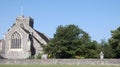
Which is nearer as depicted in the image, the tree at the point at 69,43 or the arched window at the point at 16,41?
the tree at the point at 69,43

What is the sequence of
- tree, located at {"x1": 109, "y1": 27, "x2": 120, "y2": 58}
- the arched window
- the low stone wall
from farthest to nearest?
the arched window < tree, located at {"x1": 109, "y1": 27, "x2": 120, "y2": 58} < the low stone wall

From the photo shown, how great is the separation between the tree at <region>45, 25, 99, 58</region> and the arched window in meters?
13.1

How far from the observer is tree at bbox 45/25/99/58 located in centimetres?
6506

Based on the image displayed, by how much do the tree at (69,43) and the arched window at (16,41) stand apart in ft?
42.9

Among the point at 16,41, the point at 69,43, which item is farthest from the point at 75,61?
the point at 16,41

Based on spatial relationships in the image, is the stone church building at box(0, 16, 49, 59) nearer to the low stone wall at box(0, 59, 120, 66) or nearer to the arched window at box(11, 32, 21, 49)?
the arched window at box(11, 32, 21, 49)

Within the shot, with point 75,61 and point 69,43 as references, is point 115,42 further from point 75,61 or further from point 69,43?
point 75,61

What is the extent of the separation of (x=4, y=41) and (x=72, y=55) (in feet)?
67.4

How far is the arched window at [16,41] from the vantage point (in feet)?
258

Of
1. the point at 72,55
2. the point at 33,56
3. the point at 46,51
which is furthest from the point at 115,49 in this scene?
the point at 33,56

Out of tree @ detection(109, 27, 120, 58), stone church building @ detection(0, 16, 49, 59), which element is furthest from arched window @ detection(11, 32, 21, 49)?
tree @ detection(109, 27, 120, 58)

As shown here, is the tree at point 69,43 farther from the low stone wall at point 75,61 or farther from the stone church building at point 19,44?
the stone church building at point 19,44

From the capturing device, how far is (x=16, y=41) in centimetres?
7862

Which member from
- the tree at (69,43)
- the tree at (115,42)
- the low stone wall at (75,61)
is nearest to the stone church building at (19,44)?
the tree at (69,43)
